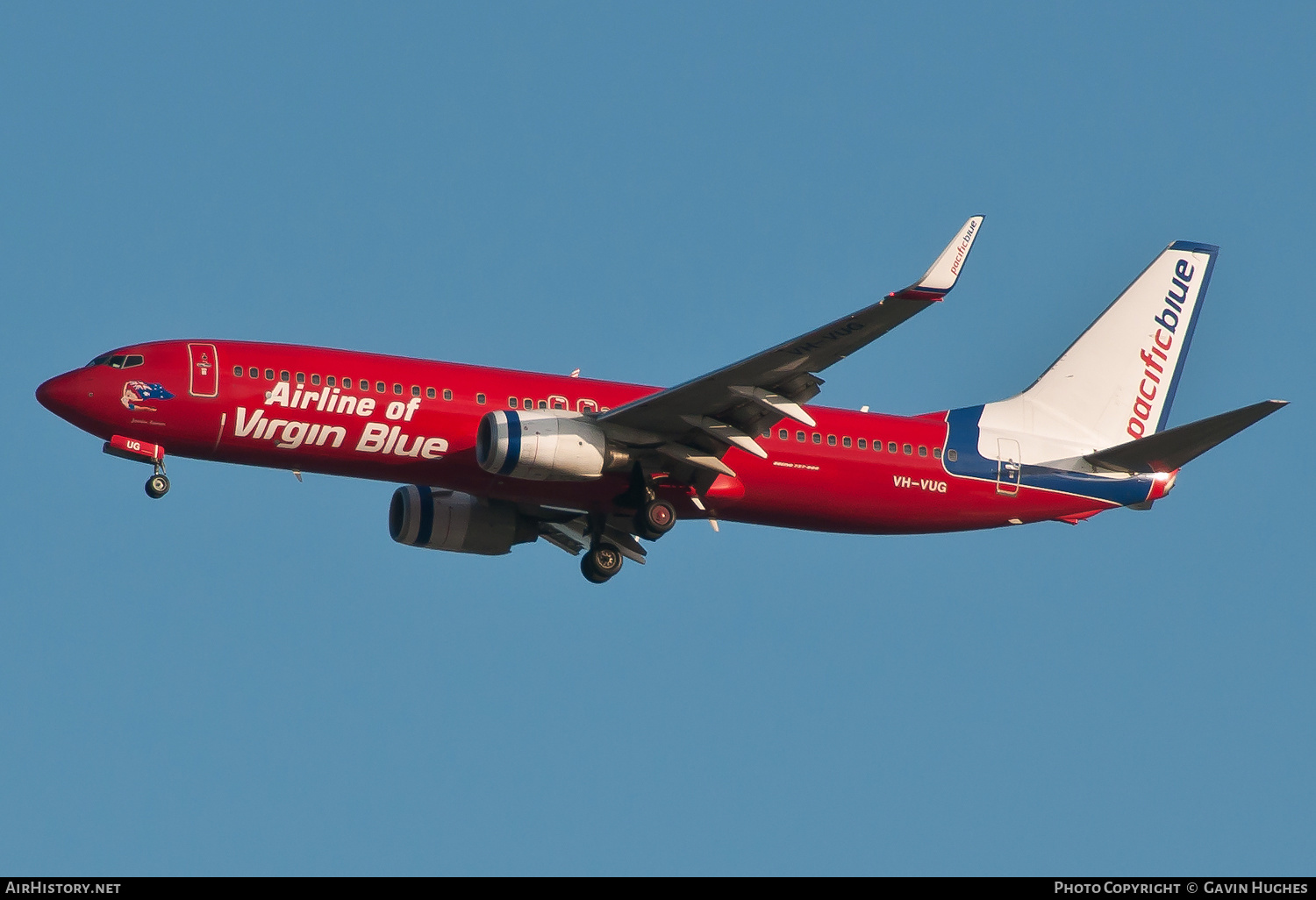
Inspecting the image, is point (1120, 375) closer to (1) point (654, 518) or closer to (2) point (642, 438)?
(1) point (654, 518)

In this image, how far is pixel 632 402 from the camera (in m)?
41.4

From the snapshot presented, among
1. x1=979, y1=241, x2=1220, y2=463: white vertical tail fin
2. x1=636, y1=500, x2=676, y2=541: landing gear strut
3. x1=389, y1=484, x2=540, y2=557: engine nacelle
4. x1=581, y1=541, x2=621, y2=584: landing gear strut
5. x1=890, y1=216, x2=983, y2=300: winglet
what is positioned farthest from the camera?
x1=979, y1=241, x2=1220, y2=463: white vertical tail fin

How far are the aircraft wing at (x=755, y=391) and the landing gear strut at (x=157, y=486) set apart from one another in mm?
10142

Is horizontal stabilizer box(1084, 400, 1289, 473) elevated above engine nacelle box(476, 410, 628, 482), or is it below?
A: above

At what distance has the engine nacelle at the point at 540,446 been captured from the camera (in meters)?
40.0

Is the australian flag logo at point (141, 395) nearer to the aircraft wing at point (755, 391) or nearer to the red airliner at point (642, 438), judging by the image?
the red airliner at point (642, 438)

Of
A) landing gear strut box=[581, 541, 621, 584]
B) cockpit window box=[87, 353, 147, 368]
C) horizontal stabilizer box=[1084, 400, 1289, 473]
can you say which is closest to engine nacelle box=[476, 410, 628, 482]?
landing gear strut box=[581, 541, 621, 584]

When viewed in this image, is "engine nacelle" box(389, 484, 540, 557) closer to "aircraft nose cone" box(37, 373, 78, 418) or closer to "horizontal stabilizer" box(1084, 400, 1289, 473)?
"aircraft nose cone" box(37, 373, 78, 418)

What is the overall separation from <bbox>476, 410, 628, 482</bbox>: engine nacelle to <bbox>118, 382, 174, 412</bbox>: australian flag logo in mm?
7303

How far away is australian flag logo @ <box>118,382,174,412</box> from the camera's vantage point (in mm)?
40531

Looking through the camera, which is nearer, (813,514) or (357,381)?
(357,381)

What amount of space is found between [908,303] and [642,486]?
978 centimetres
